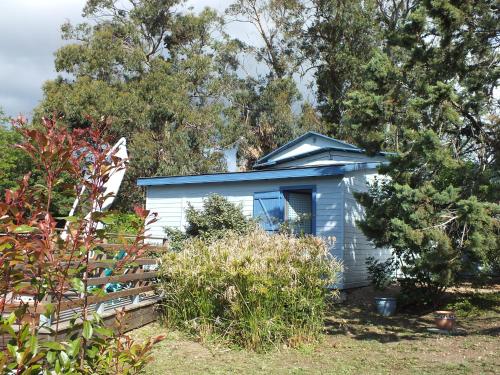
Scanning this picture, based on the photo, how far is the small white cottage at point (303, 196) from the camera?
11.9 meters

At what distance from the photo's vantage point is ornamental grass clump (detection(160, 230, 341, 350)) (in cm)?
660

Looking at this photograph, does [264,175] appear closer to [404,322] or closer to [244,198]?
[244,198]

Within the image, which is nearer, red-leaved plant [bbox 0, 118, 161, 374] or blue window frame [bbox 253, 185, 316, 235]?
red-leaved plant [bbox 0, 118, 161, 374]

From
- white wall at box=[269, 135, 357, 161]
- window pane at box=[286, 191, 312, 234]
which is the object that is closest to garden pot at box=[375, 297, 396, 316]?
window pane at box=[286, 191, 312, 234]

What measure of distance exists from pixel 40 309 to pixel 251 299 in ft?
8.84

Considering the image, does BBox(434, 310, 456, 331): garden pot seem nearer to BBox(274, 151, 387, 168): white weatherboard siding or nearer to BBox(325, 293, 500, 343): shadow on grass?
BBox(325, 293, 500, 343): shadow on grass

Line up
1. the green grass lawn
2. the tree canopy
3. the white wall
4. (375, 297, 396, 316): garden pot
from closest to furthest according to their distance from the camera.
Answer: the green grass lawn → (375, 297, 396, 316): garden pot → the white wall → the tree canopy

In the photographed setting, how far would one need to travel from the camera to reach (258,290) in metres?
6.43

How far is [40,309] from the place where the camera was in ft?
15.4

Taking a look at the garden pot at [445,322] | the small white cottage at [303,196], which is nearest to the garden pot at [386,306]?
the garden pot at [445,322]

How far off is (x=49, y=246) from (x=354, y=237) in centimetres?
1054

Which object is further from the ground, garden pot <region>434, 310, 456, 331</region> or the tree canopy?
the tree canopy

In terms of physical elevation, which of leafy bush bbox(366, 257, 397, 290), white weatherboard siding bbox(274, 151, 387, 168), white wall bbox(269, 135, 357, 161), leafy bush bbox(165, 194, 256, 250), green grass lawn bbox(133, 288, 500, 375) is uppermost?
white wall bbox(269, 135, 357, 161)

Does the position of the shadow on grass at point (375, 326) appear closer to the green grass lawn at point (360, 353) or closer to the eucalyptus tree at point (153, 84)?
the green grass lawn at point (360, 353)
